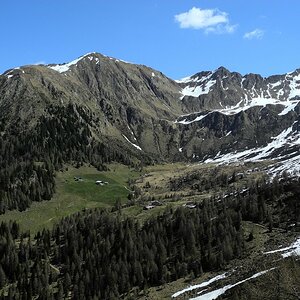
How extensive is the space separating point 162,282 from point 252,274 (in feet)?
177

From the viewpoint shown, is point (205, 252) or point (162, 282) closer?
point (162, 282)

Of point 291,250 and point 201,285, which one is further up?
point 291,250

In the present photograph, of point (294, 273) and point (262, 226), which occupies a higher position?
point (294, 273)

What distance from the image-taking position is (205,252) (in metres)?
182

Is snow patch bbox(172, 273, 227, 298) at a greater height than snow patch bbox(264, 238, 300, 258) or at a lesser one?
lesser

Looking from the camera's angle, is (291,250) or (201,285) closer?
(291,250)

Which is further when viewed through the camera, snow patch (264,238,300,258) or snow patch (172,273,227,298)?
snow patch (172,273,227,298)

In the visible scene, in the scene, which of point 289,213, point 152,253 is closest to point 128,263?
point 152,253

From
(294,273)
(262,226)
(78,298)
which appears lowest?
(78,298)

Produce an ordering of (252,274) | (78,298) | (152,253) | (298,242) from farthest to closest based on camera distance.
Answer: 1. (152,253)
2. (78,298)
3. (298,242)
4. (252,274)

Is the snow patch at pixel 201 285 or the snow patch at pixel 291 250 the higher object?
the snow patch at pixel 291 250

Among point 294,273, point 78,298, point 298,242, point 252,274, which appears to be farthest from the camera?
point 78,298

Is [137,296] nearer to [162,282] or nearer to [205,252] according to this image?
[162,282]

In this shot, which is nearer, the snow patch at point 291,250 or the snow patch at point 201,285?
the snow patch at point 291,250
